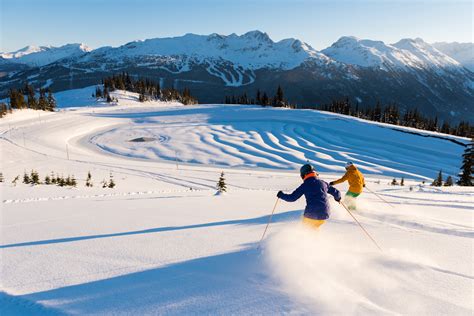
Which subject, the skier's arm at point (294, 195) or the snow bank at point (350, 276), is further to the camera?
the skier's arm at point (294, 195)

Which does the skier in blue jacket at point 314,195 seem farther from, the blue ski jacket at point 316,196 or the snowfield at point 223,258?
the snowfield at point 223,258


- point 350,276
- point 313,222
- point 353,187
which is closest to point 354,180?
point 353,187

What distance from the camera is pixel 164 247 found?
5.50 meters

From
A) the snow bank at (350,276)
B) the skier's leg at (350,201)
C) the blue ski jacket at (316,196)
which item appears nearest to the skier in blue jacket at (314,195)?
the blue ski jacket at (316,196)

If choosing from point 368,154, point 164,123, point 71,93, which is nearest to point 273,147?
point 368,154

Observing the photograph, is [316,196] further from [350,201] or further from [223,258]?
[350,201]

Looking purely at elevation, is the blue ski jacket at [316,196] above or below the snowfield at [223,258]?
above

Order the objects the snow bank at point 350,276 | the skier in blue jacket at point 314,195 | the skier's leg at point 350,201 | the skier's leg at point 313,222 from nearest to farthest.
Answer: the snow bank at point 350,276
the skier in blue jacket at point 314,195
the skier's leg at point 313,222
the skier's leg at point 350,201

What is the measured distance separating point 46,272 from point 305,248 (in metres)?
4.25

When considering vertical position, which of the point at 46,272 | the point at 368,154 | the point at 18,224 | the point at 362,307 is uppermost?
the point at 362,307

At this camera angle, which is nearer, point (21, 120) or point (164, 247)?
point (164, 247)

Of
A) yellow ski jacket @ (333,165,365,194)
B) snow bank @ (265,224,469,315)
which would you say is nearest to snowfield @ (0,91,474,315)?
snow bank @ (265,224,469,315)

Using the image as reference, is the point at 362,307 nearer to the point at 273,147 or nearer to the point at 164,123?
the point at 273,147

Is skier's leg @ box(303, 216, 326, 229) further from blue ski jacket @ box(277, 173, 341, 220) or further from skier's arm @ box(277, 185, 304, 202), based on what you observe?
skier's arm @ box(277, 185, 304, 202)
